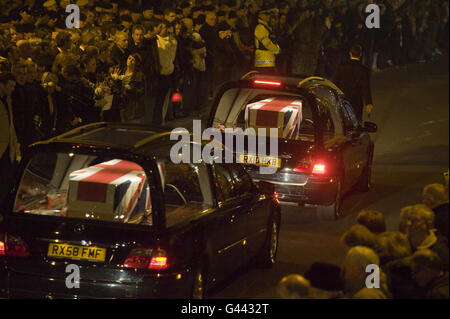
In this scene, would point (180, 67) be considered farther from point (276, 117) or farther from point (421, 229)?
point (421, 229)

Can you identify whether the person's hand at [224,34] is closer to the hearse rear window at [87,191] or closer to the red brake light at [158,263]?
the hearse rear window at [87,191]

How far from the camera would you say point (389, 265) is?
8.99 m

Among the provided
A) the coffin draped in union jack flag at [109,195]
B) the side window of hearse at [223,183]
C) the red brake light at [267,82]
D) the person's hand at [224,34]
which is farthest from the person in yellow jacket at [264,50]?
the coffin draped in union jack flag at [109,195]

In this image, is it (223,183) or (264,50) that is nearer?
(223,183)

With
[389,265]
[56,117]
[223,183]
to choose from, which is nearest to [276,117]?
[56,117]

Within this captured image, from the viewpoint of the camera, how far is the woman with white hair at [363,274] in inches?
335

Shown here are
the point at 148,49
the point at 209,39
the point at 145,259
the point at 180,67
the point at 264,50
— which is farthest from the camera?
the point at 209,39

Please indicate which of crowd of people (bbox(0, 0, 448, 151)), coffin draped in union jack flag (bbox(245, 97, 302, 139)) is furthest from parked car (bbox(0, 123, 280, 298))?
crowd of people (bbox(0, 0, 448, 151))

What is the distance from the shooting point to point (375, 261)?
8.80 m

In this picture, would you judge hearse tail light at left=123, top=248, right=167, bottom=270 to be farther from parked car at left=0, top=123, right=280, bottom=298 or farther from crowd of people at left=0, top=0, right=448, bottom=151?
crowd of people at left=0, top=0, right=448, bottom=151

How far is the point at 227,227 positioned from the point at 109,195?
1.34 metres

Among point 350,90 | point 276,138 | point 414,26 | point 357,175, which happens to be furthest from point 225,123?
point 414,26

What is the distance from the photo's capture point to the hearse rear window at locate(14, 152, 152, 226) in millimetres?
8844
